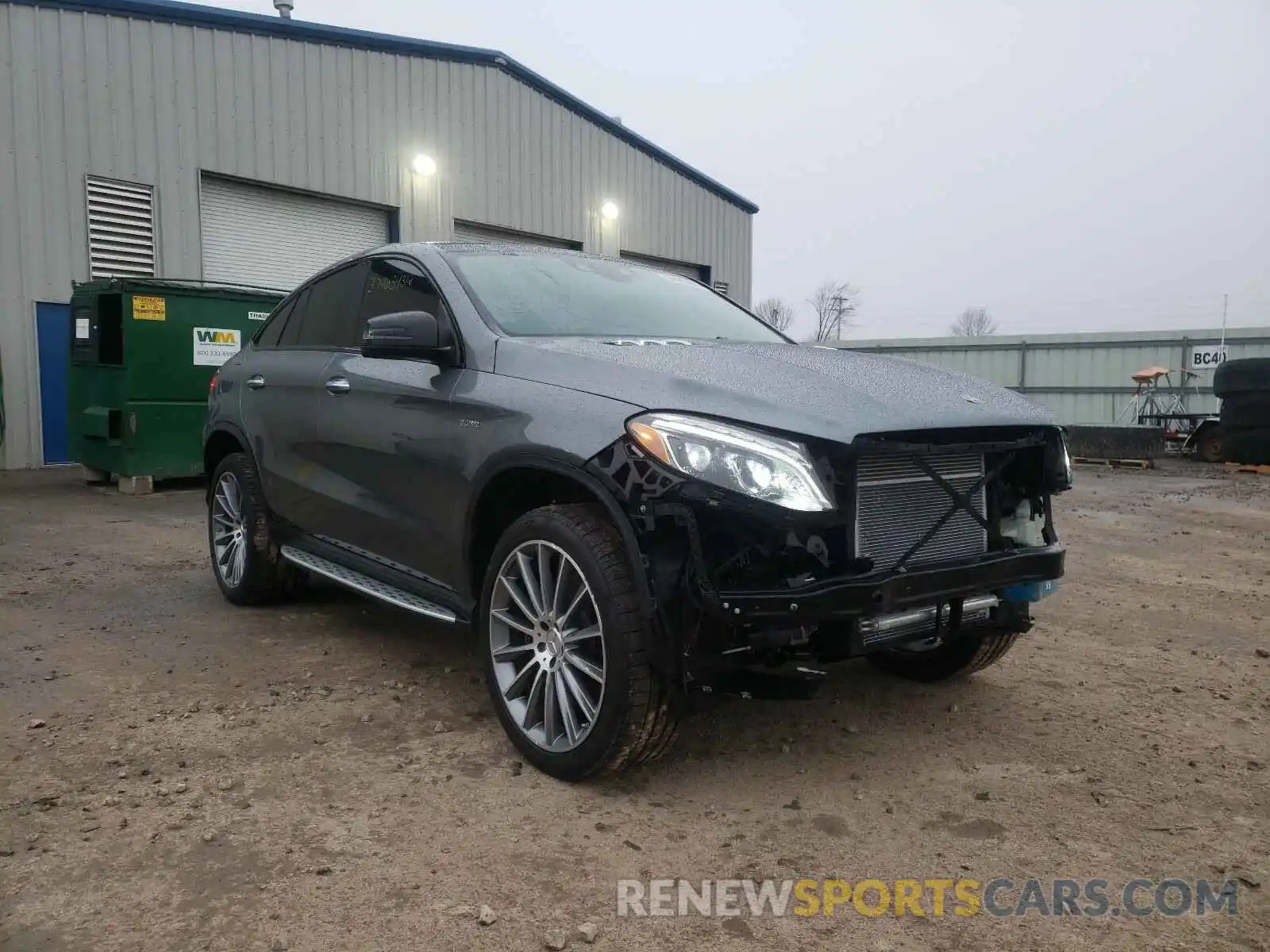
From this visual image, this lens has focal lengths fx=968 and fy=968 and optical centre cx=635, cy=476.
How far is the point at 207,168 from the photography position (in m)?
12.6

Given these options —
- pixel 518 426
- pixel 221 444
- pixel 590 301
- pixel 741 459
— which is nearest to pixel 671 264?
pixel 221 444

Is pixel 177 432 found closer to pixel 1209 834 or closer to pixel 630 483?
pixel 630 483

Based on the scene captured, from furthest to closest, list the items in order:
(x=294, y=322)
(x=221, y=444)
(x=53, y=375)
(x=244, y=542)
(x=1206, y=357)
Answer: (x=1206, y=357), (x=53, y=375), (x=221, y=444), (x=244, y=542), (x=294, y=322)

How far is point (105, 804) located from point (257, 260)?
1202cm

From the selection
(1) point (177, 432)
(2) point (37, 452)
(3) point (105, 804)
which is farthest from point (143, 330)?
(3) point (105, 804)

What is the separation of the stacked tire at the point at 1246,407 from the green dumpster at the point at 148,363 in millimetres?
13080

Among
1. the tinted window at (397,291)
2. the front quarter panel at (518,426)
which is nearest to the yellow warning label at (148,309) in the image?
the tinted window at (397,291)

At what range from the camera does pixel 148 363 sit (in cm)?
944

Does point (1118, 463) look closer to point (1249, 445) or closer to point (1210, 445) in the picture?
point (1210, 445)

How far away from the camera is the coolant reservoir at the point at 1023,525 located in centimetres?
313

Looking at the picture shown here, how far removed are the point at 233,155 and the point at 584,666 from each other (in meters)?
12.2

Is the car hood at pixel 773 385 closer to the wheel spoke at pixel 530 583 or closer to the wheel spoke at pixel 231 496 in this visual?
the wheel spoke at pixel 530 583

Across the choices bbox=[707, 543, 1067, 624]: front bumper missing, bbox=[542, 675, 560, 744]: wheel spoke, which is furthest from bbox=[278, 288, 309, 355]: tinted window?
bbox=[707, 543, 1067, 624]: front bumper missing
